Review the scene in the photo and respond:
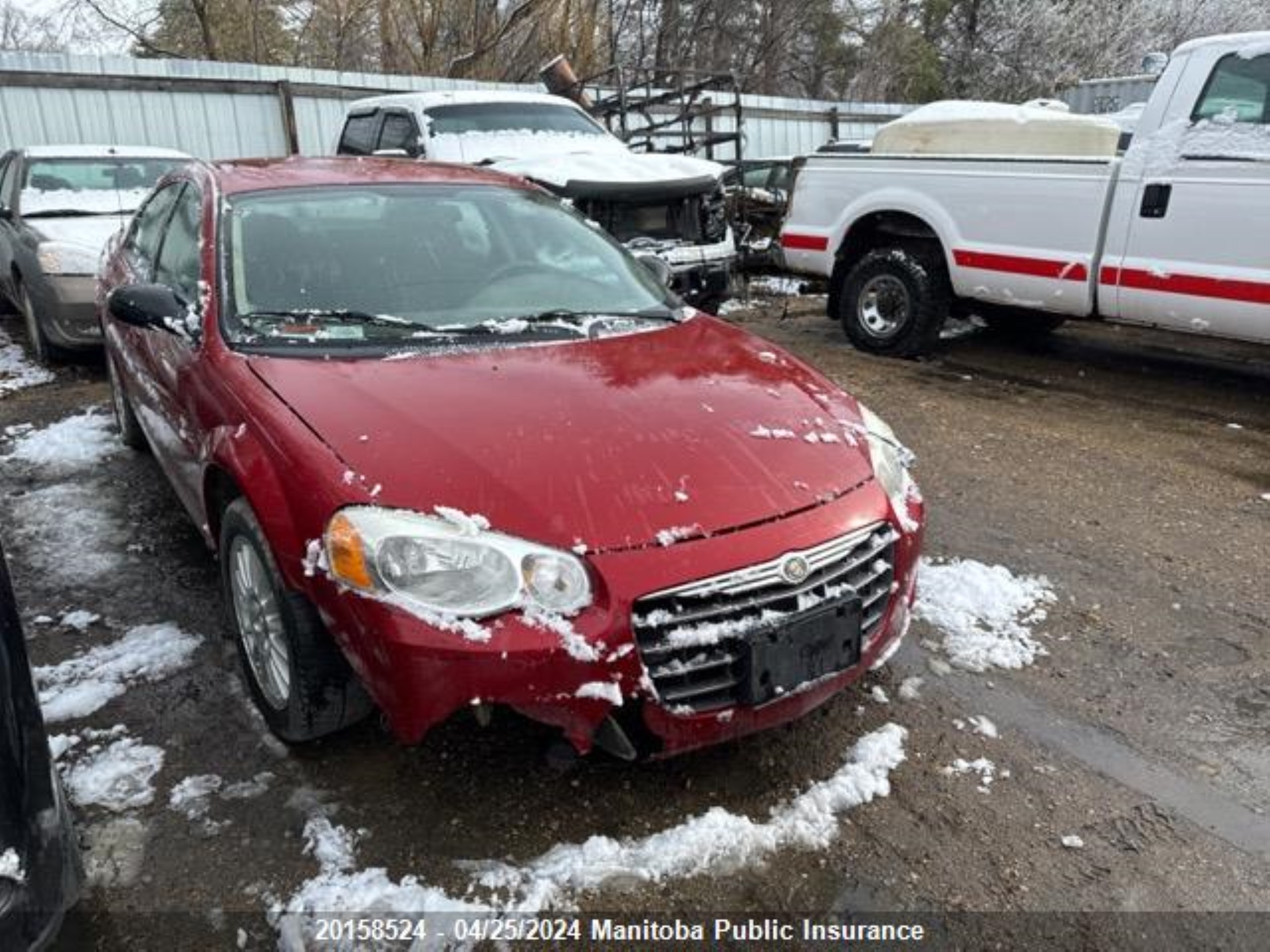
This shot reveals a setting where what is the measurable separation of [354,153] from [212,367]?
7198 millimetres

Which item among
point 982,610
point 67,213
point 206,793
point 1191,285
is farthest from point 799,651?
point 67,213

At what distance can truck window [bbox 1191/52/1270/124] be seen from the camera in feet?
17.1

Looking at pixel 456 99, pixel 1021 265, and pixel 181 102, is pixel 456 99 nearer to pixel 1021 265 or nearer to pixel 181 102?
pixel 181 102

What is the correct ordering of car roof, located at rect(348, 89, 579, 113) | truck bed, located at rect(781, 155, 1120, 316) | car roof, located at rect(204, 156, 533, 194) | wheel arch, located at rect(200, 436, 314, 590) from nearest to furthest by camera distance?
wheel arch, located at rect(200, 436, 314, 590) < car roof, located at rect(204, 156, 533, 194) < truck bed, located at rect(781, 155, 1120, 316) < car roof, located at rect(348, 89, 579, 113)

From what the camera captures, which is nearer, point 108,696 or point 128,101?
point 108,696

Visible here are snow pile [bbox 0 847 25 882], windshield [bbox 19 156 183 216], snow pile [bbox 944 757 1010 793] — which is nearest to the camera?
snow pile [bbox 0 847 25 882]

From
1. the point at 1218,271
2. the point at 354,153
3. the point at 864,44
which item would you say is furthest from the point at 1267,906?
the point at 864,44

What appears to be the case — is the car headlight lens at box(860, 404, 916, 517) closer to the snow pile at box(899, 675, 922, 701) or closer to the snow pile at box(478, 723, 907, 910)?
the snow pile at box(899, 675, 922, 701)

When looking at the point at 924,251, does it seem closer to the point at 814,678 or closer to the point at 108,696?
the point at 814,678

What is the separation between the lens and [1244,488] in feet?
15.4

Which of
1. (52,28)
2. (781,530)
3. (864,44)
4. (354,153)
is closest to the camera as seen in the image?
(781,530)

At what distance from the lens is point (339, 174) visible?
3.65 m

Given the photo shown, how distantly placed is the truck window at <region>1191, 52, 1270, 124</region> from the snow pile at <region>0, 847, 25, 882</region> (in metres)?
6.36

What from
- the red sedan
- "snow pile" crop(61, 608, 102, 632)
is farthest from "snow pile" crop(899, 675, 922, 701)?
"snow pile" crop(61, 608, 102, 632)
